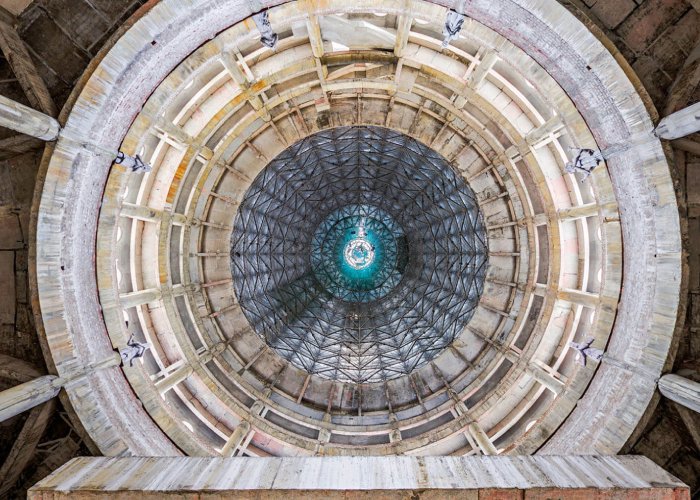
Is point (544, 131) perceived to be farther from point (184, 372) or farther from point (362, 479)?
point (184, 372)

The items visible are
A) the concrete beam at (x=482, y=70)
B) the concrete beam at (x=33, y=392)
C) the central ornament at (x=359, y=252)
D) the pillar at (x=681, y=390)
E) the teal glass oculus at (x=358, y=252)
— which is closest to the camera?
the concrete beam at (x=33, y=392)

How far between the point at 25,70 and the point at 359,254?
1996 cm

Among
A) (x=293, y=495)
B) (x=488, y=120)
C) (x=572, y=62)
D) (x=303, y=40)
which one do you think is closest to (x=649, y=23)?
(x=572, y=62)

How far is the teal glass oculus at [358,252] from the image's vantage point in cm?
2681

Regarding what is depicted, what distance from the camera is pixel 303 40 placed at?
14406 mm

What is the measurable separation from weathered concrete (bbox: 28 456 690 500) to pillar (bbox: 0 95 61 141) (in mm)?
8232

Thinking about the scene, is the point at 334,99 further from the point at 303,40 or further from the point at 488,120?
the point at 488,120

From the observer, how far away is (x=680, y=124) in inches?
370


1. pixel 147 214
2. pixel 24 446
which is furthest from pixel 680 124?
pixel 24 446

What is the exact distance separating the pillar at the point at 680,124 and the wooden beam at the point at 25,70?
1589 centimetres

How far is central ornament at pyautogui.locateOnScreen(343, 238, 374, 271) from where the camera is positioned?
88.4ft

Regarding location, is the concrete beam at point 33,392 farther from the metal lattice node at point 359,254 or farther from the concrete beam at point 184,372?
the metal lattice node at point 359,254

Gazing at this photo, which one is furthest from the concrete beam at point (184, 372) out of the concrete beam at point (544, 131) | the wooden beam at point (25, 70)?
the concrete beam at point (544, 131)

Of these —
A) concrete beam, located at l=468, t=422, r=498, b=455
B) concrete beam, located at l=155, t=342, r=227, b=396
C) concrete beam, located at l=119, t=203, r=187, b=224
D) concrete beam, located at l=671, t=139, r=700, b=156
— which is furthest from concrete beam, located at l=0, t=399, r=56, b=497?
concrete beam, located at l=671, t=139, r=700, b=156
